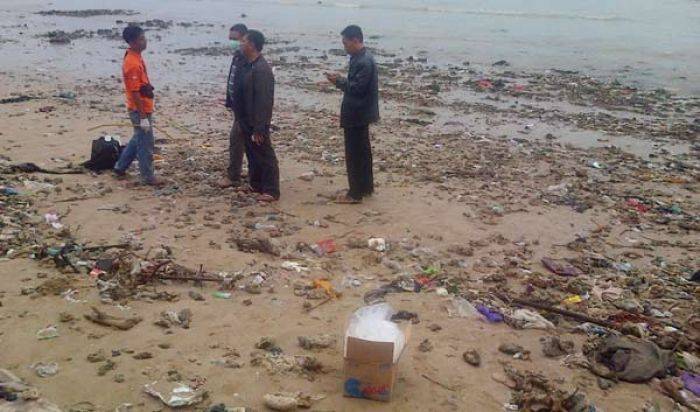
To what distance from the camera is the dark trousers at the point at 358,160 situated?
739 centimetres

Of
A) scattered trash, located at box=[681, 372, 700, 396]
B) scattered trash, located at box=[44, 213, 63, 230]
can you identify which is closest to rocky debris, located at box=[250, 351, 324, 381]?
scattered trash, located at box=[681, 372, 700, 396]

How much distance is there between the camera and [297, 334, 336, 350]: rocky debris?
4.27 meters

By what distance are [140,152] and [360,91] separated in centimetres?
277

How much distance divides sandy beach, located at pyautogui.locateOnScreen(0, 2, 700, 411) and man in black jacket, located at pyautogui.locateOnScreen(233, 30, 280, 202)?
0.96 feet

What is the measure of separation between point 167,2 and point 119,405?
123 ft

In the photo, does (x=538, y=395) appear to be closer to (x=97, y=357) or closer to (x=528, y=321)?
(x=528, y=321)

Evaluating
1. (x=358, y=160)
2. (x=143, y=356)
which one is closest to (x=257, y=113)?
(x=358, y=160)

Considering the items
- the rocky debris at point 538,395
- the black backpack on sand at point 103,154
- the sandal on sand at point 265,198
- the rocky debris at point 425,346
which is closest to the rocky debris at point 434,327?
the rocky debris at point 425,346

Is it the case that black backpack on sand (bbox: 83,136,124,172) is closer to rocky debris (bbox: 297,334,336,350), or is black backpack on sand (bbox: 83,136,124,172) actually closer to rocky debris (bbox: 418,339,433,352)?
rocky debris (bbox: 297,334,336,350)

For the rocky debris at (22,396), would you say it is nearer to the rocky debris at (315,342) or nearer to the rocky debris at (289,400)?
the rocky debris at (289,400)

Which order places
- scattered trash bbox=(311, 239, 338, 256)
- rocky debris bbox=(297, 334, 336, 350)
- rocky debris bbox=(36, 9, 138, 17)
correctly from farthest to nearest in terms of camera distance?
rocky debris bbox=(36, 9, 138, 17), scattered trash bbox=(311, 239, 338, 256), rocky debris bbox=(297, 334, 336, 350)

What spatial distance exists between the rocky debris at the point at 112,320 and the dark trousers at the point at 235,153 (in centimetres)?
361

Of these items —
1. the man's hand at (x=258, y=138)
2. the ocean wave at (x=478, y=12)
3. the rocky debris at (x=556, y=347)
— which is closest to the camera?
the rocky debris at (x=556, y=347)

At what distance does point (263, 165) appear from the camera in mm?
7461
